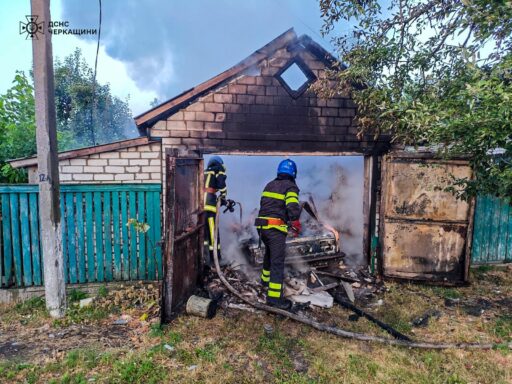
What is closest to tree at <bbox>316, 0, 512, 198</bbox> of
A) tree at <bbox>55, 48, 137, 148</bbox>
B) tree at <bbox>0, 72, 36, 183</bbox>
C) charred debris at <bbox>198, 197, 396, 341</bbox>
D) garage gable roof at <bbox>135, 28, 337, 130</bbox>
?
garage gable roof at <bbox>135, 28, 337, 130</bbox>

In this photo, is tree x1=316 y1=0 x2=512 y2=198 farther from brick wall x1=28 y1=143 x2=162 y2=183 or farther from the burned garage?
brick wall x1=28 y1=143 x2=162 y2=183

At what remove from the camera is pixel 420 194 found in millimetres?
6512

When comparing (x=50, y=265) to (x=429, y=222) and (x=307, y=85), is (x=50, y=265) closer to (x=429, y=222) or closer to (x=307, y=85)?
(x=307, y=85)

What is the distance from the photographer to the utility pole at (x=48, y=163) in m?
4.55

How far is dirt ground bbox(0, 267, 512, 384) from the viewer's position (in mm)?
3646

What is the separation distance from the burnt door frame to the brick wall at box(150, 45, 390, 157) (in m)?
0.60

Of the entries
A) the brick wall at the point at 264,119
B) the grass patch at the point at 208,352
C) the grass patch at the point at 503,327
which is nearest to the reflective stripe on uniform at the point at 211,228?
the brick wall at the point at 264,119

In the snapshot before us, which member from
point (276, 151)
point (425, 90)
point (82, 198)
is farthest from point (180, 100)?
point (425, 90)

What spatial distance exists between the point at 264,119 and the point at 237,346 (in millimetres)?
3986

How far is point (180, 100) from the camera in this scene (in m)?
5.93

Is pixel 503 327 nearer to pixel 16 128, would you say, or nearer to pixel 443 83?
pixel 443 83

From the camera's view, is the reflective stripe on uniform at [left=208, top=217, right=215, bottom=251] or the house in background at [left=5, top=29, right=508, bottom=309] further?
the reflective stripe on uniform at [left=208, top=217, right=215, bottom=251]

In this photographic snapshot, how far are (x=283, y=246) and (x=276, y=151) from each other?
6.28ft

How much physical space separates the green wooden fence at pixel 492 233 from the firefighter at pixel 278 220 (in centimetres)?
486
